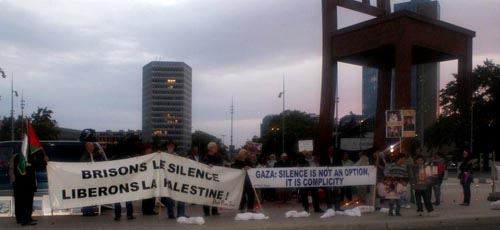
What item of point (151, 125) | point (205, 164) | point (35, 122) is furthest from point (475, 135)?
point (151, 125)

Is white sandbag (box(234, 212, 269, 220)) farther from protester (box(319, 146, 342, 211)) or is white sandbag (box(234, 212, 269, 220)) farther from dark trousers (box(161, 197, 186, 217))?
protester (box(319, 146, 342, 211))

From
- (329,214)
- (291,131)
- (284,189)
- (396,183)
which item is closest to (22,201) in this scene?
(329,214)

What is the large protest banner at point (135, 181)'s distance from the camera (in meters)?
12.8

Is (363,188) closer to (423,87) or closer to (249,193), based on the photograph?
(249,193)

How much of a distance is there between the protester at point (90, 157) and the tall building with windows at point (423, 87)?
214 feet

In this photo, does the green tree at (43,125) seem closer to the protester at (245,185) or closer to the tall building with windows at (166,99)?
the protester at (245,185)

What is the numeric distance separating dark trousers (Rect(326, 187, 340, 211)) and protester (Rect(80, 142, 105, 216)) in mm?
5678

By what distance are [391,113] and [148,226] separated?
309 inches

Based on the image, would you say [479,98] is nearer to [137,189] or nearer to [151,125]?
[137,189]

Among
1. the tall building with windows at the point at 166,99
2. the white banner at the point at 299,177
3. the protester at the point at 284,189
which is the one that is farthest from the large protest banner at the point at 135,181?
the tall building with windows at the point at 166,99

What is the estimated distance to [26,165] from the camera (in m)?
12.4

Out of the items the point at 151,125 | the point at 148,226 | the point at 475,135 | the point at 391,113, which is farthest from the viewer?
the point at 151,125

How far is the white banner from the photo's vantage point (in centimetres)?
1462

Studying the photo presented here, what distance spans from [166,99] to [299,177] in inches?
6460
